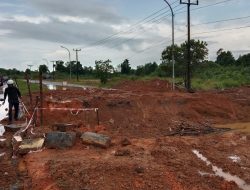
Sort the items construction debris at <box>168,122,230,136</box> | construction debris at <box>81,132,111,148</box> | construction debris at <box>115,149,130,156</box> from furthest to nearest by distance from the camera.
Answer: construction debris at <box>168,122,230,136</box>, construction debris at <box>81,132,111,148</box>, construction debris at <box>115,149,130,156</box>

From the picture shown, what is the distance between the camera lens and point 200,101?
25.1 metres

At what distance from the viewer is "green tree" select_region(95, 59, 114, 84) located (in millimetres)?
62344

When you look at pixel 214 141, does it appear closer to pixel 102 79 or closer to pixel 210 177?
pixel 210 177

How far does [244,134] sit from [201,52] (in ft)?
108

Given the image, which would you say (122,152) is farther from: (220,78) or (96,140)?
(220,78)

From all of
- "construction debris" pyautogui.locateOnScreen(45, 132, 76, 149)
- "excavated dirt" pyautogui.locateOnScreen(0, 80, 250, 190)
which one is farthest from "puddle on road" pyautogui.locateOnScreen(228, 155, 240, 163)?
"construction debris" pyautogui.locateOnScreen(45, 132, 76, 149)

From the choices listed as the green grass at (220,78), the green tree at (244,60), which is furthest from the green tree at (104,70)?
the green tree at (244,60)

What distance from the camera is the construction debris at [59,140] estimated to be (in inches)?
552

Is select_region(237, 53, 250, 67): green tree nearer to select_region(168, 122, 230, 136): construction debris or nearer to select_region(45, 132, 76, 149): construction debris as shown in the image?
select_region(168, 122, 230, 136): construction debris

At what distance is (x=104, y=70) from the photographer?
63250 millimetres

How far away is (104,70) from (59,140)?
49.4m

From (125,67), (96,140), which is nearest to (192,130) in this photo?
(96,140)

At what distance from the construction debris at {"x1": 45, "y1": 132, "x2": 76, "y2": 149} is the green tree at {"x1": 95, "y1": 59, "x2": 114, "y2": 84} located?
158 feet

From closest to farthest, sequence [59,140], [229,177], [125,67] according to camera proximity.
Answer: [229,177]
[59,140]
[125,67]
